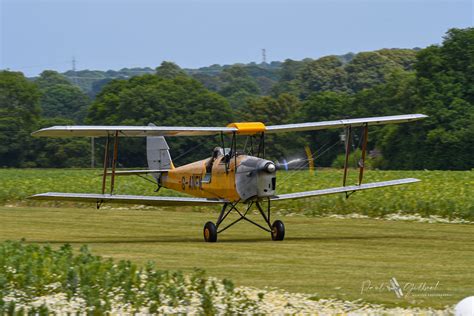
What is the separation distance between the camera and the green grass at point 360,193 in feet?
88.0

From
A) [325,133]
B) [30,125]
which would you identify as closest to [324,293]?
[325,133]

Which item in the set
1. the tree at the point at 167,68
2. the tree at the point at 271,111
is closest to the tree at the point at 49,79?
the tree at the point at 167,68

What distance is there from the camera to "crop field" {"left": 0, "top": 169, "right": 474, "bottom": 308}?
14047mm

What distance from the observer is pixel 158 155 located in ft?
84.1

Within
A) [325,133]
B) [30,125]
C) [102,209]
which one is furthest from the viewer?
[30,125]

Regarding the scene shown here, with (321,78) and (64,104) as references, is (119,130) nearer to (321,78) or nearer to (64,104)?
(64,104)

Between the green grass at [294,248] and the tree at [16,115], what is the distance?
45499 mm

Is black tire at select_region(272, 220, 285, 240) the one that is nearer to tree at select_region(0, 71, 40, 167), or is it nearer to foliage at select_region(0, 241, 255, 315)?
foliage at select_region(0, 241, 255, 315)

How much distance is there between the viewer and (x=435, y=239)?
2069cm

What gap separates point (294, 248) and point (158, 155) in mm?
7512

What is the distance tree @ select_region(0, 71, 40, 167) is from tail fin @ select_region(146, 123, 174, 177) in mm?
48830

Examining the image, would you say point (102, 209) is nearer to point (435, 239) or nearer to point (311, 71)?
point (435, 239)

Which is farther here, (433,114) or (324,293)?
(433,114)

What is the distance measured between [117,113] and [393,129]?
67.4 ft
